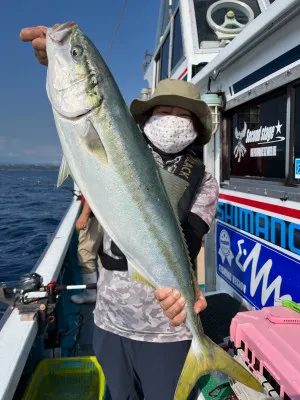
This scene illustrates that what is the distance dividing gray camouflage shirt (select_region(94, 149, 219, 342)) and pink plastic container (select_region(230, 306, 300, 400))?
0.43 meters

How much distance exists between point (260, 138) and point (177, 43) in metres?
3.92

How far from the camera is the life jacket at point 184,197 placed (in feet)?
7.08

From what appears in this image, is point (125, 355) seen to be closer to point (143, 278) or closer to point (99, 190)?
point (143, 278)

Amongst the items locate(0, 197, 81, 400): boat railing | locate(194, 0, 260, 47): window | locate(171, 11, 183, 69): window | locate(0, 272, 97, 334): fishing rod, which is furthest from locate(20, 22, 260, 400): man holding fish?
locate(171, 11, 183, 69): window

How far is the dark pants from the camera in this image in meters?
2.16

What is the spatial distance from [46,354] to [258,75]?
3.68 metres

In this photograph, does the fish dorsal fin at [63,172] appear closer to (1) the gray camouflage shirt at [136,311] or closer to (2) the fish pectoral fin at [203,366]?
(1) the gray camouflage shirt at [136,311]

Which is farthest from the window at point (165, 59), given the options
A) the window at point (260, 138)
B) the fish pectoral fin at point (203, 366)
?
the fish pectoral fin at point (203, 366)

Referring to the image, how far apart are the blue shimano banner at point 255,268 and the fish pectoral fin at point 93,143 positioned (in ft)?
6.73

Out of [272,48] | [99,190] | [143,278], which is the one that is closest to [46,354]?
[143,278]

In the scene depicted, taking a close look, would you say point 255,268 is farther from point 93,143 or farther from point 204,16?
point 204,16

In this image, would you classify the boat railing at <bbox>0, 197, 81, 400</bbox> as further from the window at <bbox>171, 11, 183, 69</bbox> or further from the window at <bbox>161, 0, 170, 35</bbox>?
the window at <bbox>161, 0, 170, 35</bbox>

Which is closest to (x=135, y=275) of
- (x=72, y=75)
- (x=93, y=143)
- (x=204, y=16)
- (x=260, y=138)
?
(x=93, y=143)

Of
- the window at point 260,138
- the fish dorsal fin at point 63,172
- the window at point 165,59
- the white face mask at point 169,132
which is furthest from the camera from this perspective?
the window at point 165,59
